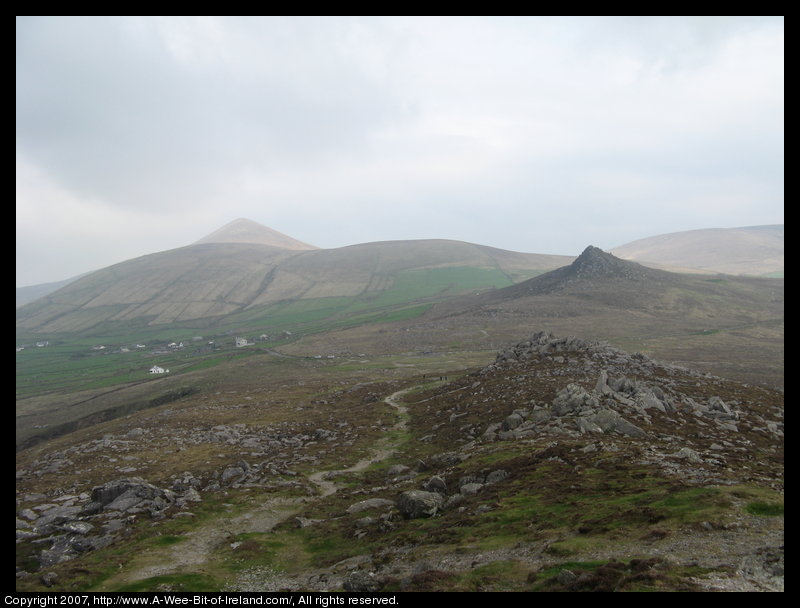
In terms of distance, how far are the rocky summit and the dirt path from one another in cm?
16

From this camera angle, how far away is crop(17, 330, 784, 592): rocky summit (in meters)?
17.4

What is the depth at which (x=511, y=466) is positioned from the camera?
31.2 m

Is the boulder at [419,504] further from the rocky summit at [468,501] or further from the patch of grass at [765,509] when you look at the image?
the patch of grass at [765,509]

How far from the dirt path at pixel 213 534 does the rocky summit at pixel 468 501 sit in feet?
0.51

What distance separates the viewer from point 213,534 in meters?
29.6

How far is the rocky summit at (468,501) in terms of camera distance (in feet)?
57.2

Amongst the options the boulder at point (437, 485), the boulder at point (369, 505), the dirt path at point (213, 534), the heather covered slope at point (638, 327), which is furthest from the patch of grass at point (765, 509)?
the heather covered slope at point (638, 327)

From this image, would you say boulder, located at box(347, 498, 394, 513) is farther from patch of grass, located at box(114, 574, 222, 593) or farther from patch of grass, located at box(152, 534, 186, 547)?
patch of grass, located at box(152, 534, 186, 547)

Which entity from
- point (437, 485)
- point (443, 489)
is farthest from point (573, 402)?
point (437, 485)

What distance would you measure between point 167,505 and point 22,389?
170563 mm

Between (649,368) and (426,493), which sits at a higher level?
(649,368)
